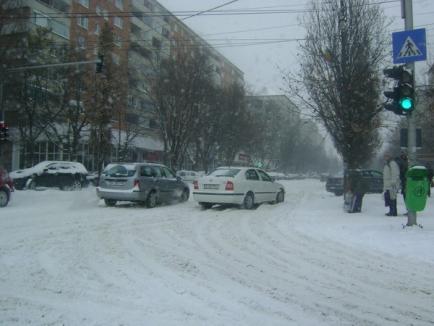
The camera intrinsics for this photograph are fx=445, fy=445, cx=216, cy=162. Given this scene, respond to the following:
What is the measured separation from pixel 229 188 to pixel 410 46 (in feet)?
23.0

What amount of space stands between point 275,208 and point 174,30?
5670 centimetres

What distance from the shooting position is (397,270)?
6.51m

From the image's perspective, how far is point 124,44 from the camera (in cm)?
4919

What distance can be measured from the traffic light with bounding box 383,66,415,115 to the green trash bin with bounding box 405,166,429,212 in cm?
135

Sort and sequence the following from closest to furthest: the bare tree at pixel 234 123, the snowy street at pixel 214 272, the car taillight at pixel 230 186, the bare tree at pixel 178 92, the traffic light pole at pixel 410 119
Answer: the snowy street at pixel 214 272
the traffic light pole at pixel 410 119
the car taillight at pixel 230 186
the bare tree at pixel 178 92
the bare tree at pixel 234 123

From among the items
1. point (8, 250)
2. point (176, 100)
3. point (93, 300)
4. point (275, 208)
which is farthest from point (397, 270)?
point (176, 100)

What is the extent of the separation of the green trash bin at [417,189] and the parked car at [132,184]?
27.7 feet

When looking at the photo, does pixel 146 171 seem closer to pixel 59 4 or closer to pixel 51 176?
pixel 51 176

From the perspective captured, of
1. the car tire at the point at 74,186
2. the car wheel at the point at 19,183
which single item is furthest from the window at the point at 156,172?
the car wheel at the point at 19,183

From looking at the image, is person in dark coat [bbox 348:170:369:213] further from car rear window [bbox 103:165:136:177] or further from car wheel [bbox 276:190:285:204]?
car rear window [bbox 103:165:136:177]

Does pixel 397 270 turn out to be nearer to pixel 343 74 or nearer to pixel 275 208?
pixel 275 208

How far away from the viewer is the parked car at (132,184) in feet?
48.7

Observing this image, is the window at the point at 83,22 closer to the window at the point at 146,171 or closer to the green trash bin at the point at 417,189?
the window at the point at 146,171

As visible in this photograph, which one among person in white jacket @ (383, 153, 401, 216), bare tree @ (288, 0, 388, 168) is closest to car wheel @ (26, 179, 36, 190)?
bare tree @ (288, 0, 388, 168)
